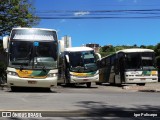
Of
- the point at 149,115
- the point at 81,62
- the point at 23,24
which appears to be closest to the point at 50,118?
the point at 149,115

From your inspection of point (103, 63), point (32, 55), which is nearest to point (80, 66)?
point (32, 55)

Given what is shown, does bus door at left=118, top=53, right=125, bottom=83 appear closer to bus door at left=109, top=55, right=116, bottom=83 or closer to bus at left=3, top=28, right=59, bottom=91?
bus door at left=109, top=55, right=116, bottom=83

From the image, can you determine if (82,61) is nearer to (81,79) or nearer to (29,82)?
(81,79)

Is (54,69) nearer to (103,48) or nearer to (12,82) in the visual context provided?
(12,82)

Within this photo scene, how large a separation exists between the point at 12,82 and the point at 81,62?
974cm

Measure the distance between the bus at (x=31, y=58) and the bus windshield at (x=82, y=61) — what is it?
319 inches

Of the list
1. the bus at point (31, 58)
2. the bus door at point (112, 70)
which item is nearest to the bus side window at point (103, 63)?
the bus door at point (112, 70)

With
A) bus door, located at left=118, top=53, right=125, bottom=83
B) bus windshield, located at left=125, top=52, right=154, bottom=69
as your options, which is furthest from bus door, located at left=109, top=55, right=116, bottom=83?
bus windshield, located at left=125, top=52, right=154, bottom=69

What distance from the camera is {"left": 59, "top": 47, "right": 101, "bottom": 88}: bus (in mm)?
28516

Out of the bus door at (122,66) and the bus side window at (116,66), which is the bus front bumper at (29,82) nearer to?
the bus door at (122,66)

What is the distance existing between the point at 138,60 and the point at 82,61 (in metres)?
4.64

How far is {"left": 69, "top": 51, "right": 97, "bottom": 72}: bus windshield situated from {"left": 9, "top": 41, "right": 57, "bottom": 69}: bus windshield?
822cm

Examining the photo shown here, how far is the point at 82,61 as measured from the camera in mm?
29078

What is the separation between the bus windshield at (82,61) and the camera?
2873cm
